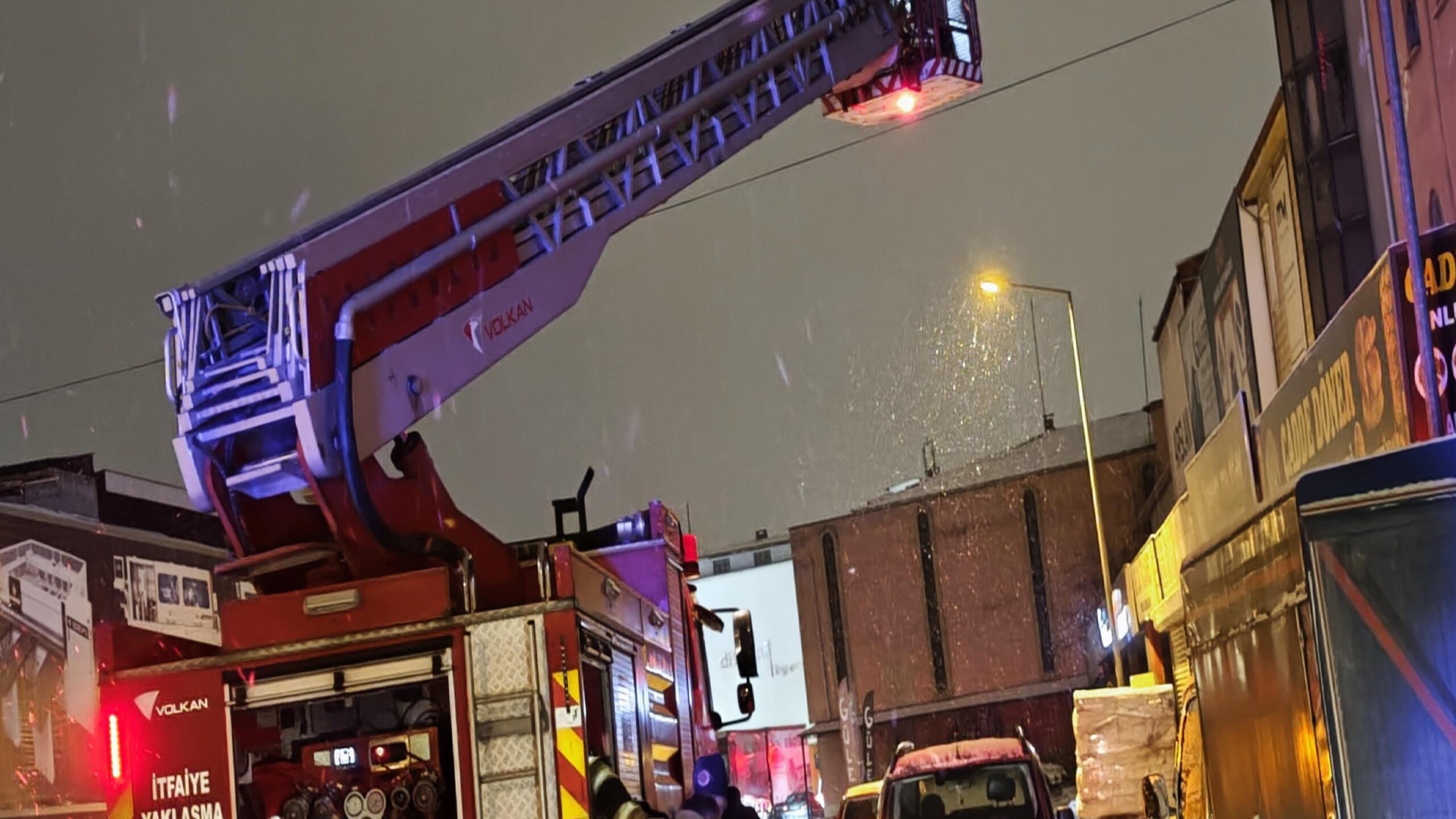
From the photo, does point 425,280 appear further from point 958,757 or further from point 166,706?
point 958,757

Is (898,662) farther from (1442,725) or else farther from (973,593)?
(1442,725)

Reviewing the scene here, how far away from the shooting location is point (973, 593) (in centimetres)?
5584

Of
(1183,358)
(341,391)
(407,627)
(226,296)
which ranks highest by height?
(1183,358)

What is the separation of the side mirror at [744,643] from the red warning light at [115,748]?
16.0 ft

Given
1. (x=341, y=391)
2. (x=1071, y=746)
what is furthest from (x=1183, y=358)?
(x=341, y=391)

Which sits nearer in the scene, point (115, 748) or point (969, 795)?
point (115, 748)

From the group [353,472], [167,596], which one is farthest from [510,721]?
[167,596]

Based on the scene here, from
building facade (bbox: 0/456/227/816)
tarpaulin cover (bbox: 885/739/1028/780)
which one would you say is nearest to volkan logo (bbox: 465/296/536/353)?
tarpaulin cover (bbox: 885/739/1028/780)

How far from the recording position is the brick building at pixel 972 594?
53406 millimetres

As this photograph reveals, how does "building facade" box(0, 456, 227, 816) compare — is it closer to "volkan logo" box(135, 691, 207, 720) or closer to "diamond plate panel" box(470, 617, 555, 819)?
"volkan logo" box(135, 691, 207, 720)

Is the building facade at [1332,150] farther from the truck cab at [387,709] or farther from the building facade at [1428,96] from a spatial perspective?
the truck cab at [387,709]

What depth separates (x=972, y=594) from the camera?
55.9 meters

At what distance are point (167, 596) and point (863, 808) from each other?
11290 mm

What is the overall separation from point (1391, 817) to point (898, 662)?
53477 mm
